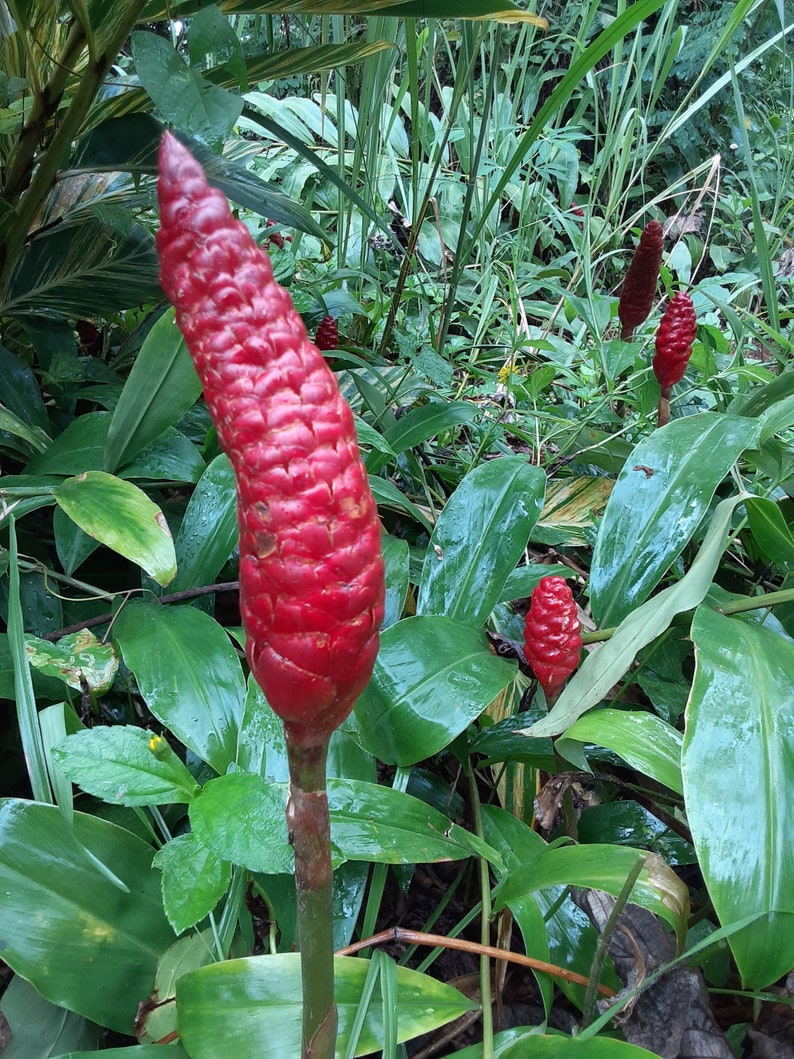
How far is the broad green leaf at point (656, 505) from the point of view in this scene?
3.38ft

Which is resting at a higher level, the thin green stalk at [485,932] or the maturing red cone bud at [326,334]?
the maturing red cone bud at [326,334]

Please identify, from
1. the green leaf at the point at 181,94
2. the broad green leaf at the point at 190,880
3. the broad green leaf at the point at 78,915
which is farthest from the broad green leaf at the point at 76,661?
the green leaf at the point at 181,94

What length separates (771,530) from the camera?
1046mm

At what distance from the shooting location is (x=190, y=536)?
1103 mm

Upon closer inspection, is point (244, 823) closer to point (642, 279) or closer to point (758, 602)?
point (758, 602)

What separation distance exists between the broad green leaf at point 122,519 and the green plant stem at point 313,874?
0.43m

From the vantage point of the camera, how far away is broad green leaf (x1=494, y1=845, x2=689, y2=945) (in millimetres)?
708

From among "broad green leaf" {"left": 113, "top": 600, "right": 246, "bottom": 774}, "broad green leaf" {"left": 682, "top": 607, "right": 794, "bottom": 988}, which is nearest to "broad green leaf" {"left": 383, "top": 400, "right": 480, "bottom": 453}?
"broad green leaf" {"left": 113, "top": 600, "right": 246, "bottom": 774}

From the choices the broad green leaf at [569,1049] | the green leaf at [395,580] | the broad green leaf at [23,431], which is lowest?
the broad green leaf at [569,1049]

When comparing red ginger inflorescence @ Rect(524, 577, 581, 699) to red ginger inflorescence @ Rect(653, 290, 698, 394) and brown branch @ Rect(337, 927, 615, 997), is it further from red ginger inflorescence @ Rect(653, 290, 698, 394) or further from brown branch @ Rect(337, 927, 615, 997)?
red ginger inflorescence @ Rect(653, 290, 698, 394)

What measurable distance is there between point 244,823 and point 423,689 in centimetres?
28

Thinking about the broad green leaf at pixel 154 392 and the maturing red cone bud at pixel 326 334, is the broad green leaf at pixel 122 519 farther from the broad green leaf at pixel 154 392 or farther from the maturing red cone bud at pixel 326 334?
the maturing red cone bud at pixel 326 334

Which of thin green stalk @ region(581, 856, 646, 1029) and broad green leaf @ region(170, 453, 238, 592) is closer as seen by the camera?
thin green stalk @ region(581, 856, 646, 1029)

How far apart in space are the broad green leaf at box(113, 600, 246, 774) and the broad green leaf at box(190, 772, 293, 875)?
140 millimetres
